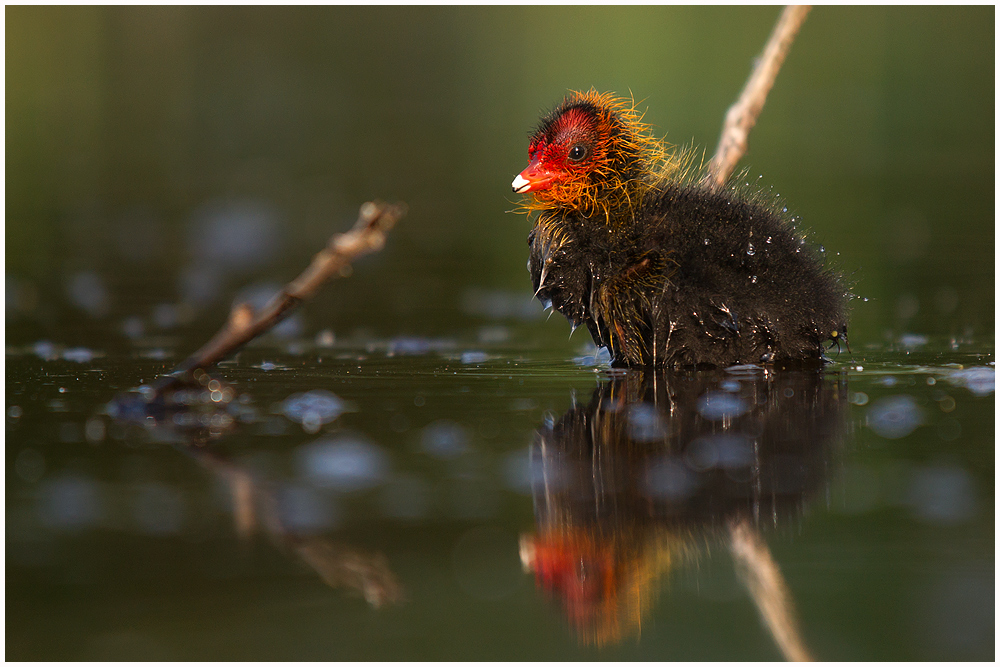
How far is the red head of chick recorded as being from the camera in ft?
15.6

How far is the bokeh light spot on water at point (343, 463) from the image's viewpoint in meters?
3.27

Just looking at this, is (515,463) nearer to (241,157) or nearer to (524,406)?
(524,406)

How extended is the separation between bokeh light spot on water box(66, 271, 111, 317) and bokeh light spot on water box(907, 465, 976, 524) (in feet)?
16.0

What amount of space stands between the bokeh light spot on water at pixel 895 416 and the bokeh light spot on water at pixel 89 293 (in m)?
4.45

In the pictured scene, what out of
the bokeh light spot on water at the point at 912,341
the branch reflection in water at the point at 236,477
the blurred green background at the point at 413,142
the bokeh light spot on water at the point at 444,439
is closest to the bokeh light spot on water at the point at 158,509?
the branch reflection in water at the point at 236,477

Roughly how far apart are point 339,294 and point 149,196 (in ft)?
18.4

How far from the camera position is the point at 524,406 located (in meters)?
4.21

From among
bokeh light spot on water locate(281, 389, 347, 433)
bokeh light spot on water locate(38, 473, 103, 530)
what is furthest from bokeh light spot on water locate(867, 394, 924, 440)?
bokeh light spot on water locate(38, 473, 103, 530)

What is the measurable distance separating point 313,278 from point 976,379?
8.75 ft

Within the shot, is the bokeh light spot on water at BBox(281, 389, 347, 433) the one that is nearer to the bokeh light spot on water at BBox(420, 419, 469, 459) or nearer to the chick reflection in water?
the bokeh light spot on water at BBox(420, 419, 469, 459)

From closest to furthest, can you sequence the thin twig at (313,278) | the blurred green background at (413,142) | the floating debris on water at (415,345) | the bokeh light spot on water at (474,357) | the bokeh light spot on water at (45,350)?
the thin twig at (313,278)
the bokeh light spot on water at (474,357)
the bokeh light spot on water at (45,350)
the floating debris on water at (415,345)
the blurred green background at (413,142)

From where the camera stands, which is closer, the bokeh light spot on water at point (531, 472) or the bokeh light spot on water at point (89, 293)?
the bokeh light spot on water at point (531, 472)

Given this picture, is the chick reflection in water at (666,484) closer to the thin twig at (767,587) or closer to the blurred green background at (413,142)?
the thin twig at (767,587)

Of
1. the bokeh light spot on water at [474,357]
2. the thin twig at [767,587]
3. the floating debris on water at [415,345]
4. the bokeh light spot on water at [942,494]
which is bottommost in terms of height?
the thin twig at [767,587]
